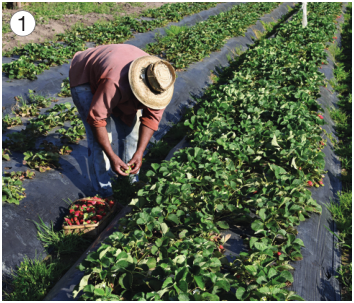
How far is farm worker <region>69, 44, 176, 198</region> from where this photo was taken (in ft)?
9.35

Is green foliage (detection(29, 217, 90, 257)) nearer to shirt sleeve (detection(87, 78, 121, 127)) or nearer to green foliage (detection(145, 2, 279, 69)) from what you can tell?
shirt sleeve (detection(87, 78, 121, 127))

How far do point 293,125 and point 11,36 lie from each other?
24.5ft

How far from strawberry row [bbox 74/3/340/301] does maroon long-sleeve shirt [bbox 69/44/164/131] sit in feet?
2.09

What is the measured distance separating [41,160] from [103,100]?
151 centimetres

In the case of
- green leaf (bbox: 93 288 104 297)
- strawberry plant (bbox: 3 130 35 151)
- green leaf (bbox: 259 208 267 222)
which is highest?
strawberry plant (bbox: 3 130 35 151)

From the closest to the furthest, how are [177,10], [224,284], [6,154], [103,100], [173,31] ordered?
1. [224,284]
2. [103,100]
3. [6,154]
4. [173,31]
5. [177,10]

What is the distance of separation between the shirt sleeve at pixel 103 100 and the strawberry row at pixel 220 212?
69 cm

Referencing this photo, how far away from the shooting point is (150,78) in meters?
2.81

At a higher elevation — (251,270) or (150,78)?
(150,78)

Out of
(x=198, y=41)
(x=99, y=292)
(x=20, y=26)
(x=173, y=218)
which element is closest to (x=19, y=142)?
(x=173, y=218)

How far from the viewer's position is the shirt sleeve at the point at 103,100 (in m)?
2.85

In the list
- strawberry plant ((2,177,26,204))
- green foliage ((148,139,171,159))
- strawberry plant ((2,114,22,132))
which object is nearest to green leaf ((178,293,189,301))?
strawberry plant ((2,177,26,204))

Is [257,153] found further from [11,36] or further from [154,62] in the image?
[11,36]

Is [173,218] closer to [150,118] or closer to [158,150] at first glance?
[150,118]
